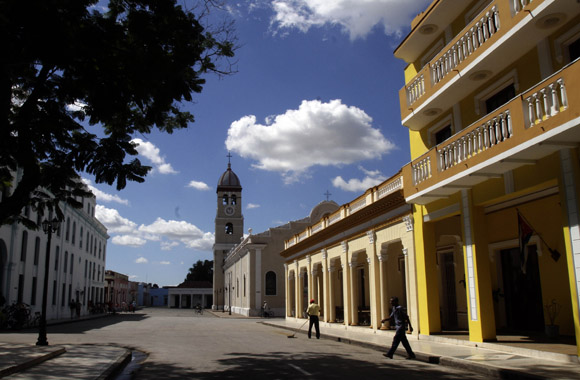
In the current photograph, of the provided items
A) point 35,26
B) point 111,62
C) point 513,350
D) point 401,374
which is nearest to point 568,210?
point 513,350

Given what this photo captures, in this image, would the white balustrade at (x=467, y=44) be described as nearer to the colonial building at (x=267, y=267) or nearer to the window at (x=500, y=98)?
the window at (x=500, y=98)

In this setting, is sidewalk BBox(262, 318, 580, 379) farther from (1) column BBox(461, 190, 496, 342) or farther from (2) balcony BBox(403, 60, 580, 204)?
(2) balcony BBox(403, 60, 580, 204)

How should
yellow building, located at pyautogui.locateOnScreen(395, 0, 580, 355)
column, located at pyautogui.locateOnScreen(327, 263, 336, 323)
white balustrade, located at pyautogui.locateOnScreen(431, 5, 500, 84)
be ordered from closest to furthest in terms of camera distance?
yellow building, located at pyautogui.locateOnScreen(395, 0, 580, 355) → white balustrade, located at pyautogui.locateOnScreen(431, 5, 500, 84) → column, located at pyautogui.locateOnScreen(327, 263, 336, 323)

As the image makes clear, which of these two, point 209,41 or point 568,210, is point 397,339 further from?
point 209,41

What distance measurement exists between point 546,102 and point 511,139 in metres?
1.08

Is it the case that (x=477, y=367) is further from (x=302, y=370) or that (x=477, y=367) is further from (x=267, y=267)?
(x=267, y=267)

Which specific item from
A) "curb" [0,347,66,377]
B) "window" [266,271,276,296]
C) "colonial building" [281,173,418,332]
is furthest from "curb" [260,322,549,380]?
"window" [266,271,276,296]

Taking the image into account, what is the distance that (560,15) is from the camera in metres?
9.83

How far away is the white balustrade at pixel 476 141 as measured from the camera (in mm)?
10594

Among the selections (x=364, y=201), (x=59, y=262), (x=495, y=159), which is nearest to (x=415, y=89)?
(x=495, y=159)

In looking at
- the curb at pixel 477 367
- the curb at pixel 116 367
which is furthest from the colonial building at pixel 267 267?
the curb at pixel 477 367

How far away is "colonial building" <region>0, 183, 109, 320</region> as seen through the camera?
27.8 metres

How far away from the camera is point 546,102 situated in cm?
936

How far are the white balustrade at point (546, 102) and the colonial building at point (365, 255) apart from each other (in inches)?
286
